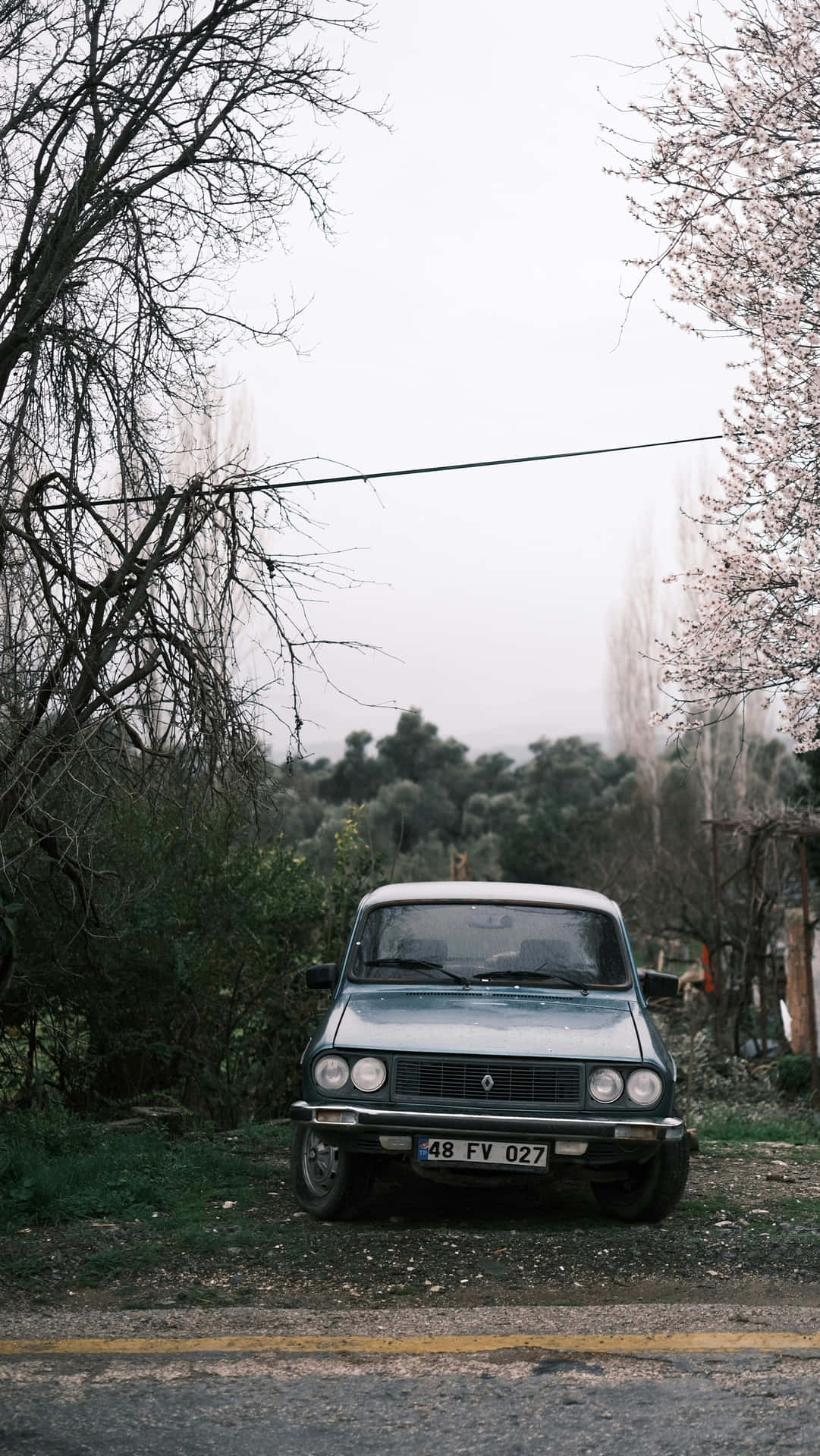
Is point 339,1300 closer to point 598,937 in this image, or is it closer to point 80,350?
point 598,937

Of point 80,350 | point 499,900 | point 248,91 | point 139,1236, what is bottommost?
point 139,1236

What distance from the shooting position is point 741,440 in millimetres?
12406

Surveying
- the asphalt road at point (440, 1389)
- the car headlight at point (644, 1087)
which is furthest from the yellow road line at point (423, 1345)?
the car headlight at point (644, 1087)

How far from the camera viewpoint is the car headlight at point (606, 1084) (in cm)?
657

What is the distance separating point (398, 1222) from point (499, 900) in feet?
6.09

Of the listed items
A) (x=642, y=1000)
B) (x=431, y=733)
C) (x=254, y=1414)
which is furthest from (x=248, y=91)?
(x=431, y=733)

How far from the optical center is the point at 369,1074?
668cm

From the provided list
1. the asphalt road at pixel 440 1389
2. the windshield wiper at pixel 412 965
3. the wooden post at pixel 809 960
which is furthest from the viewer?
the wooden post at pixel 809 960

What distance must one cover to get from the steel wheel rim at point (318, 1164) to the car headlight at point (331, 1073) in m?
0.30

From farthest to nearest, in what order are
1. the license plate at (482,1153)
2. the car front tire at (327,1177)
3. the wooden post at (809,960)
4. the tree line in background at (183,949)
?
1. the wooden post at (809,960)
2. the tree line in background at (183,949)
3. the car front tire at (327,1177)
4. the license plate at (482,1153)

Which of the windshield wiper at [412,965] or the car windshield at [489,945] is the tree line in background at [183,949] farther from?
the windshield wiper at [412,965]

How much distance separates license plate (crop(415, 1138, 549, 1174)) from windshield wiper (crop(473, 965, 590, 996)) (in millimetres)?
1199

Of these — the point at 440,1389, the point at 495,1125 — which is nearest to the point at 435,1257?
the point at 495,1125

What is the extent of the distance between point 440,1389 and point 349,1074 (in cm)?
231
